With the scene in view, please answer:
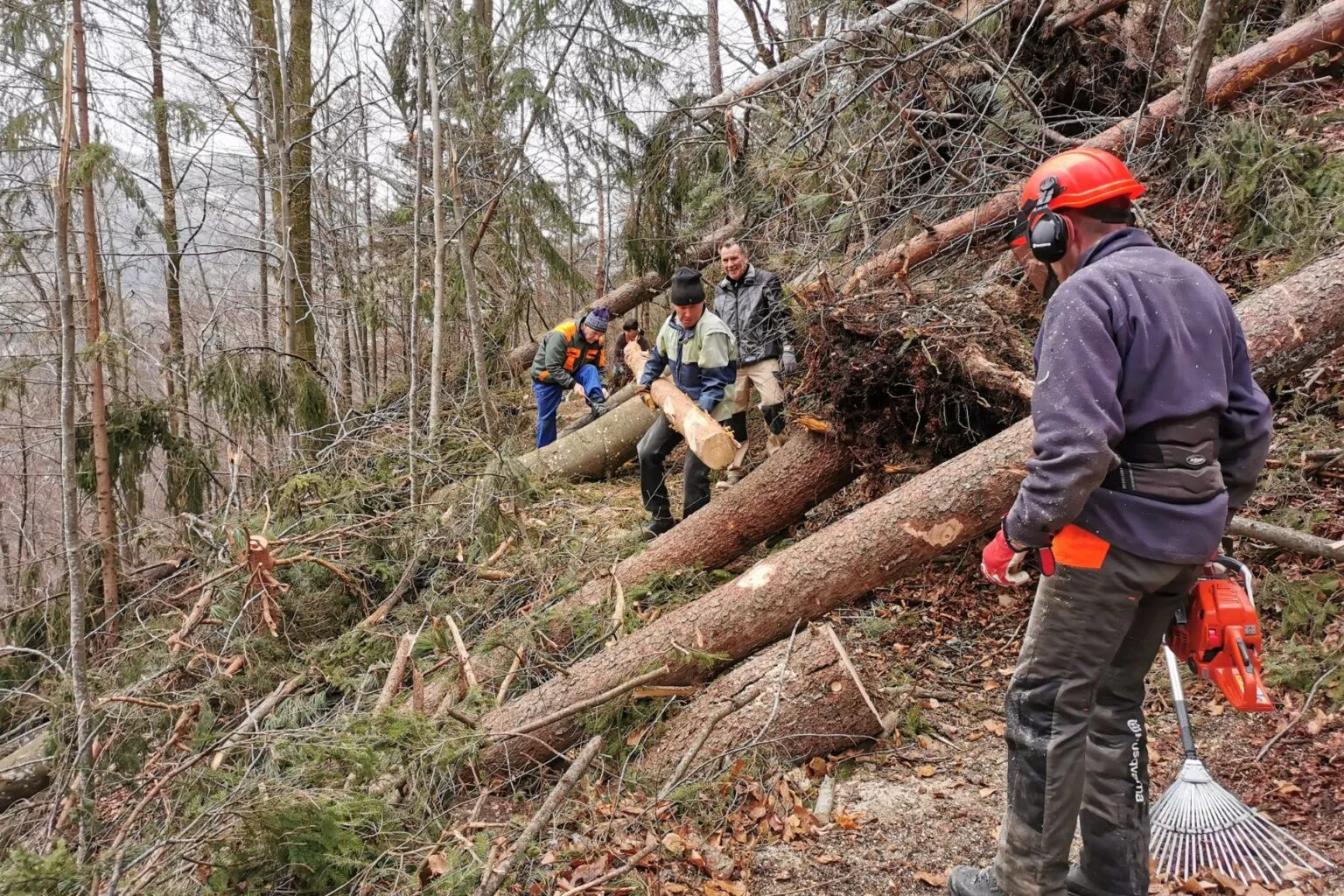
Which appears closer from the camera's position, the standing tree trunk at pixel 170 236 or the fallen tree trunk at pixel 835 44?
the fallen tree trunk at pixel 835 44

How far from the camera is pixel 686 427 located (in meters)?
5.41

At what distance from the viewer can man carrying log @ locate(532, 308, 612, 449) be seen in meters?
7.91

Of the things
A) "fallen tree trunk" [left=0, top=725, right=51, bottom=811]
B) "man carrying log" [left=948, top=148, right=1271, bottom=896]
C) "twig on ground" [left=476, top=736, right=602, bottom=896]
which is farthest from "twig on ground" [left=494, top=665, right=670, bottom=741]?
"fallen tree trunk" [left=0, top=725, right=51, bottom=811]

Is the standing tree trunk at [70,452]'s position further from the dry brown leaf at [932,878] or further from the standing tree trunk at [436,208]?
the dry brown leaf at [932,878]

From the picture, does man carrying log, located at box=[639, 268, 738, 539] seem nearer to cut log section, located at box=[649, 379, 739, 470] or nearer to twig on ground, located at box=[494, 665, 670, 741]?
cut log section, located at box=[649, 379, 739, 470]

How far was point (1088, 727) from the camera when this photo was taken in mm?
2100

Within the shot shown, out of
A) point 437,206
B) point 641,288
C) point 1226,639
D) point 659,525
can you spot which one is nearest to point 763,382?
point 659,525

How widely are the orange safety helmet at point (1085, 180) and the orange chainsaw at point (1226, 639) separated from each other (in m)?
1.15

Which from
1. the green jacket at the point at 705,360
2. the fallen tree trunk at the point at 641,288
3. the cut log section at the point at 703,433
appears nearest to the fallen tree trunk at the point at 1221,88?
the green jacket at the point at 705,360

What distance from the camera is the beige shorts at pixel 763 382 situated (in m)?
5.81

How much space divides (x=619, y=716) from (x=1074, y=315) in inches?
109

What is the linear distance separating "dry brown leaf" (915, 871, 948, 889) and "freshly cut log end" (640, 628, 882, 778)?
79cm

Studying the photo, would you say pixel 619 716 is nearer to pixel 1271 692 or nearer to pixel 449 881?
pixel 449 881

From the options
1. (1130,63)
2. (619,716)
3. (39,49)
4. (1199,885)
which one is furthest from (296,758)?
(1130,63)
